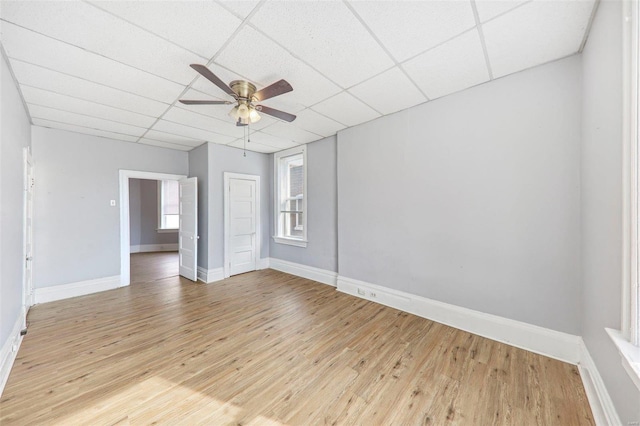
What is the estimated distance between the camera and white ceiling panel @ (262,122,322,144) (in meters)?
3.57

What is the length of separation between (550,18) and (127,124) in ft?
15.3

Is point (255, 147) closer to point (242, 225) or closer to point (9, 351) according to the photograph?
point (242, 225)

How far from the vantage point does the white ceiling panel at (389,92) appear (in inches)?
90.7

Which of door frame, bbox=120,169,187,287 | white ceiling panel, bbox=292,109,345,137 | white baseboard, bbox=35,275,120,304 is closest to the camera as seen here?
white ceiling panel, bbox=292,109,345,137

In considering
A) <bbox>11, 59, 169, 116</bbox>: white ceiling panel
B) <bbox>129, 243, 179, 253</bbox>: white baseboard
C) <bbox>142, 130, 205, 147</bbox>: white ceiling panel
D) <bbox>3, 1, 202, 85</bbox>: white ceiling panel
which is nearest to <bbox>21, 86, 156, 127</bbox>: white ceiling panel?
<bbox>11, 59, 169, 116</bbox>: white ceiling panel

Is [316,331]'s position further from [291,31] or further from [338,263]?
[291,31]

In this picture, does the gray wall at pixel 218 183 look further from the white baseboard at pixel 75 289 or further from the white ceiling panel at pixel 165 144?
the white baseboard at pixel 75 289

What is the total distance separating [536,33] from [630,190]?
1349mm

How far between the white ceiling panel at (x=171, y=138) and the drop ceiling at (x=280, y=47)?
93 centimetres

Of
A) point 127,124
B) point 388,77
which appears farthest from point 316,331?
point 127,124

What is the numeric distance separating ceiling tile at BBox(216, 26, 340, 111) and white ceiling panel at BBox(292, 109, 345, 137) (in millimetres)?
507

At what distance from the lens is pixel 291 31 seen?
5.52ft

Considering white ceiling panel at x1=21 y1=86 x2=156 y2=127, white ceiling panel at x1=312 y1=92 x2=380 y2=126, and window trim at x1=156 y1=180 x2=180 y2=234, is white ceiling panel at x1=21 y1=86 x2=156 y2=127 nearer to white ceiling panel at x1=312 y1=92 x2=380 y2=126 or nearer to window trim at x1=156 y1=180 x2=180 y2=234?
white ceiling panel at x1=312 y1=92 x2=380 y2=126

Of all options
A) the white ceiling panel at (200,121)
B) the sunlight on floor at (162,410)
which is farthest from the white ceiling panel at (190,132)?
the sunlight on floor at (162,410)
